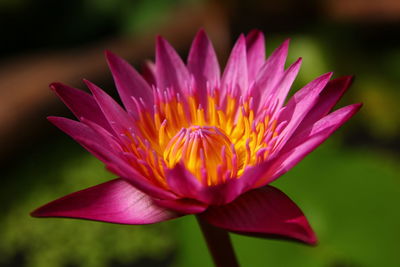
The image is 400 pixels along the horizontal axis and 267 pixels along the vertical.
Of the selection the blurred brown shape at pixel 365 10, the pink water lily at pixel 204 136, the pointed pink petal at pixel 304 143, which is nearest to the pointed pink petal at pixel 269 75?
the pink water lily at pixel 204 136

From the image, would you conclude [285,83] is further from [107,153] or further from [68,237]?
[68,237]

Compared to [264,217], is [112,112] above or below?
above

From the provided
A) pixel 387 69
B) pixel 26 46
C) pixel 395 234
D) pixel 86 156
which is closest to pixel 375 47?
pixel 387 69

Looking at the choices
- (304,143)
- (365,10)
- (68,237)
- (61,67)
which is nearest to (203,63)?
(304,143)

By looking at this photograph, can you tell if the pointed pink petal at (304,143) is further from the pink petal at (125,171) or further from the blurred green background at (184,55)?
the blurred green background at (184,55)

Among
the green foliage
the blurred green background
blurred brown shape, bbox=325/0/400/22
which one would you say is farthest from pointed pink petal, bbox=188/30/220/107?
blurred brown shape, bbox=325/0/400/22

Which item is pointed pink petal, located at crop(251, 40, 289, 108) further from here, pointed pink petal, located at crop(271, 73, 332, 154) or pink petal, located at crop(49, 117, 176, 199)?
pink petal, located at crop(49, 117, 176, 199)
